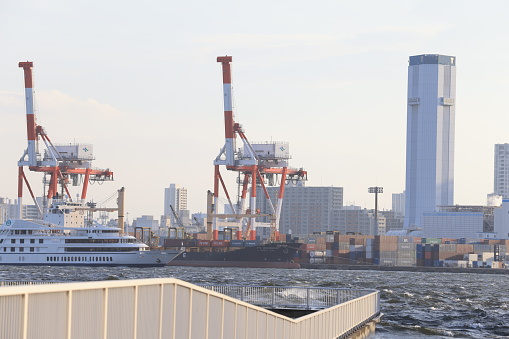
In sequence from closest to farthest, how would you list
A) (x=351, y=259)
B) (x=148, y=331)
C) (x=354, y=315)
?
(x=148, y=331) < (x=354, y=315) < (x=351, y=259)

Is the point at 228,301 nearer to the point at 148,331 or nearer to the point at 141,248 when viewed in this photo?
the point at 148,331

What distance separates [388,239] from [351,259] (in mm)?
7869

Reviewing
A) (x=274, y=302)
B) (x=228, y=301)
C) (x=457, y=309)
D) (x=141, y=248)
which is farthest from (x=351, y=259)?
(x=228, y=301)

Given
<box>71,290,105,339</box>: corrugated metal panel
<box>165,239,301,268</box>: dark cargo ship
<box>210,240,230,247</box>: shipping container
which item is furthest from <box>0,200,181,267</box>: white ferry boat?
Answer: <box>71,290,105,339</box>: corrugated metal panel

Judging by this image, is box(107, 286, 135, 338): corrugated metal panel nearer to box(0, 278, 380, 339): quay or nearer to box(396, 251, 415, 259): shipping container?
box(0, 278, 380, 339): quay

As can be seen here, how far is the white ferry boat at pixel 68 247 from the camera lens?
137 m

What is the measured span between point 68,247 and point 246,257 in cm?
3391

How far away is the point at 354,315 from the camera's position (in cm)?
3459

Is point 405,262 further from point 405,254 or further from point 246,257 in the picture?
point 246,257

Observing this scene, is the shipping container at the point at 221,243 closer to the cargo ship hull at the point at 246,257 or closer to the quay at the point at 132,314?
the cargo ship hull at the point at 246,257

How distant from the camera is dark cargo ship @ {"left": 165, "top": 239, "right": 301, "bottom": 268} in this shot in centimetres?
15988

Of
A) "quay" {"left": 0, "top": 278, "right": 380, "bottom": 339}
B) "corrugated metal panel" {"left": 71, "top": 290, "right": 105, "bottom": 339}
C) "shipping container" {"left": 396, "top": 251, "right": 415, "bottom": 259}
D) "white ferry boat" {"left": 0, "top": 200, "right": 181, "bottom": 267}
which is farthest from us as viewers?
"shipping container" {"left": 396, "top": 251, "right": 415, "bottom": 259}

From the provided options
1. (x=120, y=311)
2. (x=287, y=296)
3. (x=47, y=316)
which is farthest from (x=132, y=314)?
(x=287, y=296)

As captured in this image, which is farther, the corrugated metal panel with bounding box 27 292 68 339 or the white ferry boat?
the white ferry boat
